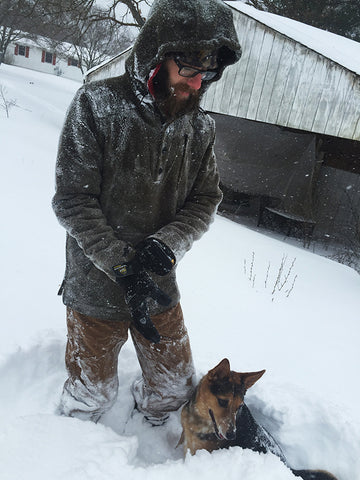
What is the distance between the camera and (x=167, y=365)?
72.6 inches

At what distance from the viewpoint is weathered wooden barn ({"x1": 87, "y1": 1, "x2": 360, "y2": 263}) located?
20.4 feet

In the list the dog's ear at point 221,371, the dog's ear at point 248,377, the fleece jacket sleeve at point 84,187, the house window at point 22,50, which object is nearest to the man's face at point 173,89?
the fleece jacket sleeve at point 84,187

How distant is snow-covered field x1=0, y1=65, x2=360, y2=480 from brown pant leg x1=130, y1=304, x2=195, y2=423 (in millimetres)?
259

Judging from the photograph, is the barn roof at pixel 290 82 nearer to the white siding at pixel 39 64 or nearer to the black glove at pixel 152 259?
the black glove at pixel 152 259

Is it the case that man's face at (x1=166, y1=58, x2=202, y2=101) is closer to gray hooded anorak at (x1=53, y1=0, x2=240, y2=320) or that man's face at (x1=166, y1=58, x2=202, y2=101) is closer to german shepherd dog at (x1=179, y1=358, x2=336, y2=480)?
gray hooded anorak at (x1=53, y1=0, x2=240, y2=320)

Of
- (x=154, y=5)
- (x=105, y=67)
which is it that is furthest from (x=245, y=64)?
(x=154, y=5)

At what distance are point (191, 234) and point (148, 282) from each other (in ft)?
1.10

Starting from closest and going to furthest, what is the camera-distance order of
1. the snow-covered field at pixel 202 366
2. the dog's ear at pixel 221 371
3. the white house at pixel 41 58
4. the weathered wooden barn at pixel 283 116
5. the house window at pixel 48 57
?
the snow-covered field at pixel 202 366 < the dog's ear at pixel 221 371 < the weathered wooden barn at pixel 283 116 < the white house at pixel 41 58 < the house window at pixel 48 57

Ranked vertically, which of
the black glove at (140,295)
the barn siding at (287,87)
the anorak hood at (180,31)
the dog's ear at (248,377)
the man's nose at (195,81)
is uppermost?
the barn siding at (287,87)

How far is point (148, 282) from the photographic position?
4.67ft

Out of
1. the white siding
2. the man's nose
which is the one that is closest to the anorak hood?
the man's nose

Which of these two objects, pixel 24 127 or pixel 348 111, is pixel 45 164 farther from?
pixel 348 111

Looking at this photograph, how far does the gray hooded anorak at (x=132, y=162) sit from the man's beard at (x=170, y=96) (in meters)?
0.04

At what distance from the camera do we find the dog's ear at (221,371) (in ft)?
5.85
